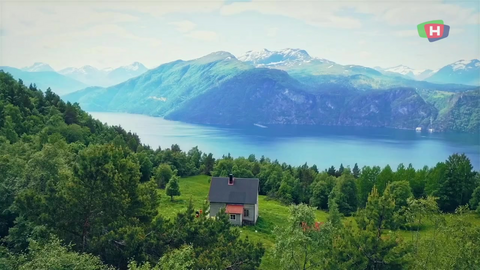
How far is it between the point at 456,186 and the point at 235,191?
28.3 metres

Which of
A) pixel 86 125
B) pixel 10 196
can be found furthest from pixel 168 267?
pixel 86 125


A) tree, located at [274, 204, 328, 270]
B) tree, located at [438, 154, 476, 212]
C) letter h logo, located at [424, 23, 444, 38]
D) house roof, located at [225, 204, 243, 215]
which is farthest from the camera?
letter h logo, located at [424, 23, 444, 38]

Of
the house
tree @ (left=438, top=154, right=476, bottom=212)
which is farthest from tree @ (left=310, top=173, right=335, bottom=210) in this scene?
the house

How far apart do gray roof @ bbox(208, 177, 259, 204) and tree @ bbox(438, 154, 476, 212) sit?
25.0m

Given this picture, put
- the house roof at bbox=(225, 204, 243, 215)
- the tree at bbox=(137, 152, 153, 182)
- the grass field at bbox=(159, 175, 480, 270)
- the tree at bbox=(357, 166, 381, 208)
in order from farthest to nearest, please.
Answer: the tree at bbox=(137, 152, 153, 182) → the tree at bbox=(357, 166, 381, 208) → the house roof at bbox=(225, 204, 243, 215) → the grass field at bbox=(159, 175, 480, 270)

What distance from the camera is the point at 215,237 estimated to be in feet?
58.9

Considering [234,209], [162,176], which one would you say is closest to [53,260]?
[234,209]

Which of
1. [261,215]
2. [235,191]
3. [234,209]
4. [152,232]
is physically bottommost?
[261,215]

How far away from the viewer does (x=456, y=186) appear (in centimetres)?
4503

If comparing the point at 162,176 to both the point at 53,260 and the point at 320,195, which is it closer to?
the point at 320,195

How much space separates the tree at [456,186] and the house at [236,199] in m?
25.0

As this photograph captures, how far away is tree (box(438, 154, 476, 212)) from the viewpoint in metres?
45.0

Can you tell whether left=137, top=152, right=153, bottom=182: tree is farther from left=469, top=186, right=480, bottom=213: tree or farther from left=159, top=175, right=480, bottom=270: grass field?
left=469, top=186, right=480, bottom=213: tree

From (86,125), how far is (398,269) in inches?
2354
